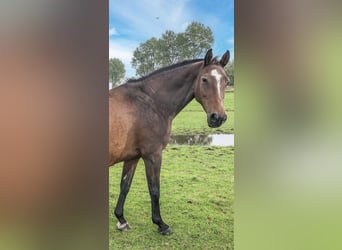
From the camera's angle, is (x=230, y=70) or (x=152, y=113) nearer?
(x=230, y=70)

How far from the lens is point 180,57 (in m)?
1.83

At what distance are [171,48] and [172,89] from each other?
22 centimetres

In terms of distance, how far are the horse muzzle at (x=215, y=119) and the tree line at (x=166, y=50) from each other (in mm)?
237

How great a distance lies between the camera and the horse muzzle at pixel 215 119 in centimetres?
178

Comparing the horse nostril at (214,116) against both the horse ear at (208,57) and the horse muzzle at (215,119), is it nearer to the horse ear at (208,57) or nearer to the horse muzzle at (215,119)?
the horse muzzle at (215,119)

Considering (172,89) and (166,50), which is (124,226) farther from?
(166,50)

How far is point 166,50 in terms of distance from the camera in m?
1.81

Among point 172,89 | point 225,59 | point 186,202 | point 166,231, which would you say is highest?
point 225,59

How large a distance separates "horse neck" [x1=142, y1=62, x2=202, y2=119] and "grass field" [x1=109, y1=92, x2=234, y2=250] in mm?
49

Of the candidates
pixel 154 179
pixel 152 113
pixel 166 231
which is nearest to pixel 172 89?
pixel 152 113
